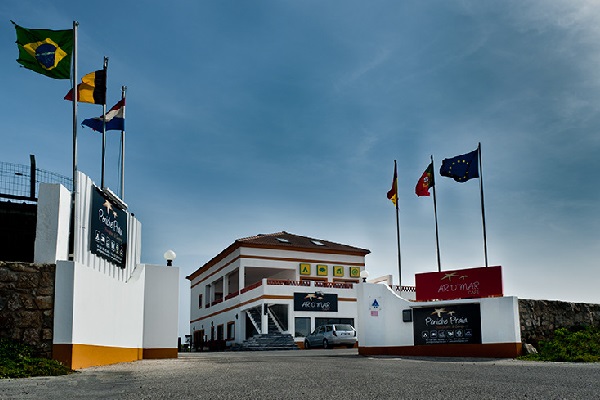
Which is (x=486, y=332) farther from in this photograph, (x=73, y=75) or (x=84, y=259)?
(x=73, y=75)

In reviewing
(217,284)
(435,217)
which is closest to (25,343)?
(435,217)

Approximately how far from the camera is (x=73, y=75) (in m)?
16.4

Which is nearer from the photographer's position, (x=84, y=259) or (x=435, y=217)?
(x=84, y=259)

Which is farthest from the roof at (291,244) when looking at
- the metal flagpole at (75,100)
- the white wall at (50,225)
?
the white wall at (50,225)

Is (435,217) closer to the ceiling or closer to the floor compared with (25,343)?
closer to the ceiling

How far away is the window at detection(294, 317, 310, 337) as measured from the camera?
1690 inches

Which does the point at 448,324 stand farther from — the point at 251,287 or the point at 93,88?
the point at 251,287

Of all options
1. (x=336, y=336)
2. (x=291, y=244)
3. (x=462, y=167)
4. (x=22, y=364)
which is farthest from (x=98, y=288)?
(x=291, y=244)

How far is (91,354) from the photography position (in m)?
15.4

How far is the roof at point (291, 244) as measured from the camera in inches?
Answer: 1887

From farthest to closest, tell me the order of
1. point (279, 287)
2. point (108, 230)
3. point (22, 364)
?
point (279, 287) → point (108, 230) → point (22, 364)

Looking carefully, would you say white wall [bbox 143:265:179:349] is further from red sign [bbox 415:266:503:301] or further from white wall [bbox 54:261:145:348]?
red sign [bbox 415:266:503:301]

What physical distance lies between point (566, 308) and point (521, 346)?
3467mm

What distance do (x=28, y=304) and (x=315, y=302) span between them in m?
31.6
